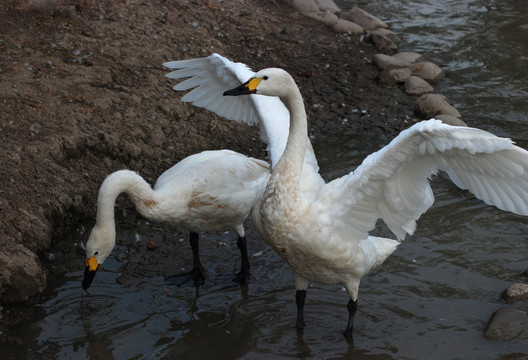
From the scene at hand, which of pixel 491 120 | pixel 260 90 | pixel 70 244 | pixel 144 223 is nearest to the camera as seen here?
pixel 260 90

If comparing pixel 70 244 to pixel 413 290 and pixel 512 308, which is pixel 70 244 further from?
pixel 512 308

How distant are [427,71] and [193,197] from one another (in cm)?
535

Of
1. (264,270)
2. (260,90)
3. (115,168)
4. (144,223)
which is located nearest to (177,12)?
(115,168)

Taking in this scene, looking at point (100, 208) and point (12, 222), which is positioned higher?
point (100, 208)

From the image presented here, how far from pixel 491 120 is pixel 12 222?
5.95m

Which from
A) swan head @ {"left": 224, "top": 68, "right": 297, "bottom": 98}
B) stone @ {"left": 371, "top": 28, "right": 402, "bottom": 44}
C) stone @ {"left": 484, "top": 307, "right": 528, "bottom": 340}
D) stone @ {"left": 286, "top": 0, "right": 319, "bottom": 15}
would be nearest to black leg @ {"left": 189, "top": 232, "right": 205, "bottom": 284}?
swan head @ {"left": 224, "top": 68, "right": 297, "bottom": 98}

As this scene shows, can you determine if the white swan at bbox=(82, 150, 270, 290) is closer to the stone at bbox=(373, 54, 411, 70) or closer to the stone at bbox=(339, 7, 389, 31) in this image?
the stone at bbox=(373, 54, 411, 70)

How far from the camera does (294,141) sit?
5.70 metres

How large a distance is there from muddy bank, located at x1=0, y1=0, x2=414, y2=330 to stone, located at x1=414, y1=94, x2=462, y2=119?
177mm

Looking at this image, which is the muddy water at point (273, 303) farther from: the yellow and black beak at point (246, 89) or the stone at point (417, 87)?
the stone at point (417, 87)

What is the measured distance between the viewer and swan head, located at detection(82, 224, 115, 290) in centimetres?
629

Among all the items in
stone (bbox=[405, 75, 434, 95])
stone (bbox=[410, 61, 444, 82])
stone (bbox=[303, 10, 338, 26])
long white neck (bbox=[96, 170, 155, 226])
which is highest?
stone (bbox=[303, 10, 338, 26])

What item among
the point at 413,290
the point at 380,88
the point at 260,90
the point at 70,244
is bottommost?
the point at 70,244

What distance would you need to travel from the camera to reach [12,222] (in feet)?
22.4
